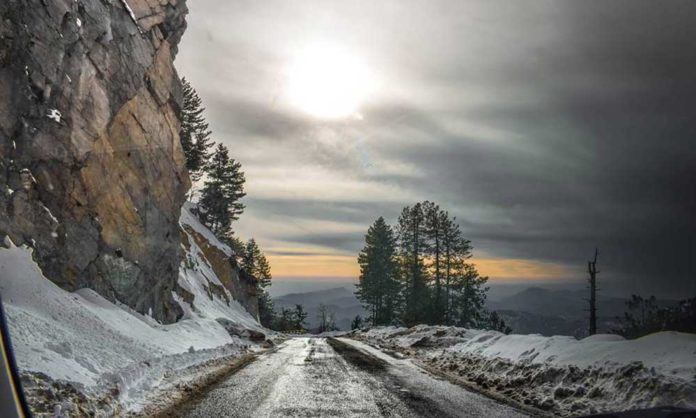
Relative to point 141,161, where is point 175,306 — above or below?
below

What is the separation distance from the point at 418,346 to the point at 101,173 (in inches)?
693

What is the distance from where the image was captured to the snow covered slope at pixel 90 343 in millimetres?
7891

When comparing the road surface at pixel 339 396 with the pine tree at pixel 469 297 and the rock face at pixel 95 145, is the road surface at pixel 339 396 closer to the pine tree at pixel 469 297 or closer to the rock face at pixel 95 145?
the rock face at pixel 95 145

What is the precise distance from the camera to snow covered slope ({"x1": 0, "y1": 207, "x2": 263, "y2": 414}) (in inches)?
311

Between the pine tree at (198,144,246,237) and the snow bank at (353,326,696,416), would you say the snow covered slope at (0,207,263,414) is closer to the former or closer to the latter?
the snow bank at (353,326,696,416)

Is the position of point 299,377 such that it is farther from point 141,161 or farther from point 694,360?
point 141,161

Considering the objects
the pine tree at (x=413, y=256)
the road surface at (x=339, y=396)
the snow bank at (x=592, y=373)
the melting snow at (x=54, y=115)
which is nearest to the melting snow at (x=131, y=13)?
the melting snow at (x=54, y=115)

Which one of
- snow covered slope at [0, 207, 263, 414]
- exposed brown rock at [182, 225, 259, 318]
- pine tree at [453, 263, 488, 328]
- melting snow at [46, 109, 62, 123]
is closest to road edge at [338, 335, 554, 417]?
snow covered slope at [0, 207, 263, 414]

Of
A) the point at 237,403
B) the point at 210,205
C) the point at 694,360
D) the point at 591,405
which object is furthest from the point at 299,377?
the point at 210,205

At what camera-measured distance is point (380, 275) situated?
68562 mm

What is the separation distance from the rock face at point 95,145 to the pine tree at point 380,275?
47.1 meters

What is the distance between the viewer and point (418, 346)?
2481 cm

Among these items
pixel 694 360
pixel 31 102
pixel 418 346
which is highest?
pixel 31 102

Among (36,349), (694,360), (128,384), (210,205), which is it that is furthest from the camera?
(210,205)
